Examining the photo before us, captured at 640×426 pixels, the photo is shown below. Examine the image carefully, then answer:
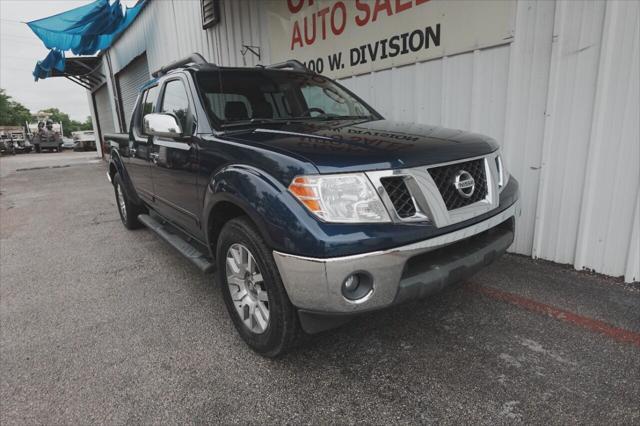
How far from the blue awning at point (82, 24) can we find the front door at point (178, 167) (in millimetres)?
9374

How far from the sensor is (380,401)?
Answer: 1.95 meters

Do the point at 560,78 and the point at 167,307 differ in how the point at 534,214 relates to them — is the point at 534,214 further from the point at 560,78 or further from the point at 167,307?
the point at 167,307

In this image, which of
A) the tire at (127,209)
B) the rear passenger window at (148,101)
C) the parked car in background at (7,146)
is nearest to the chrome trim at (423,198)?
the rear passenger window at (148,101)

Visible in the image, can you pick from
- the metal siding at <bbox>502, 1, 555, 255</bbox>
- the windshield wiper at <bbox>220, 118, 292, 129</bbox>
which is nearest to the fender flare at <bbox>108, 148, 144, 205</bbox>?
the windshield wiper at <bbox>220, 118, 292, 129</bbox>

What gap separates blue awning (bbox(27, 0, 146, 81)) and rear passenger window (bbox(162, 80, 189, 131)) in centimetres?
922

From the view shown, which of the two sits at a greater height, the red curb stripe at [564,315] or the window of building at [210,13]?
the window of building at [210,13]

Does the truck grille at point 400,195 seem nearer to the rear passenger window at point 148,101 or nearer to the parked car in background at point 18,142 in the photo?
the rear passenger window at point 148,101

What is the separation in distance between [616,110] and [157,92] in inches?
152

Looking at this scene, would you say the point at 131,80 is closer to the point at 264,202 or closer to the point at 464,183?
the point at 264,202

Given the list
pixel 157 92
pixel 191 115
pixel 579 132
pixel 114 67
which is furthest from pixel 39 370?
pixel 114 67

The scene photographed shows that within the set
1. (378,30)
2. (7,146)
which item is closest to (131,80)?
(378,30)

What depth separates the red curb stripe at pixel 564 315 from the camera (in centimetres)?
241

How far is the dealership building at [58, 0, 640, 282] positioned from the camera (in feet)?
9.68

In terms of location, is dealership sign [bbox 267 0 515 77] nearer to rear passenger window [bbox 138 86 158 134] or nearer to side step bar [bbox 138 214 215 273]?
rear passenger window [bbox 138 86 158 134]
